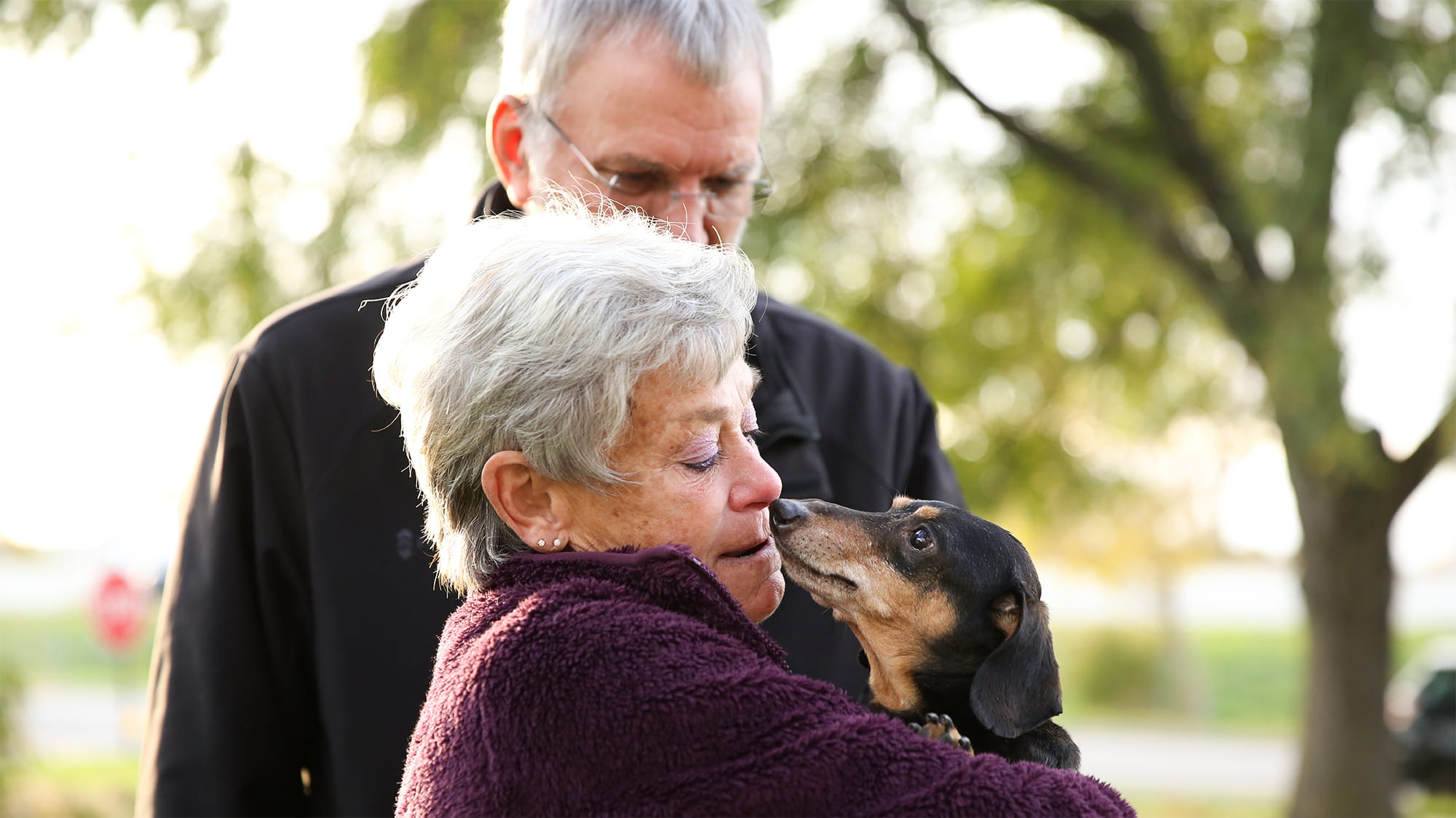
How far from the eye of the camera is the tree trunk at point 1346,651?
911cm

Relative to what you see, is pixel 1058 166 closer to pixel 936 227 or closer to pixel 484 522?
pixel 936 227

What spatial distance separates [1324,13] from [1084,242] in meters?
2.25

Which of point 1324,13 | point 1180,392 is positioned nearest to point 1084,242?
point 1180,392

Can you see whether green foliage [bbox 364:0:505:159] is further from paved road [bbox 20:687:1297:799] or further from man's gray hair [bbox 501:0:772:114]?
paved road [bbox 20:687:1297:799]

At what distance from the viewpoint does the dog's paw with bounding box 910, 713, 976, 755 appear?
2205 millimetres

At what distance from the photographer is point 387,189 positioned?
24.2 ft

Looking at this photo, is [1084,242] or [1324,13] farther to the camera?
[1084,242]

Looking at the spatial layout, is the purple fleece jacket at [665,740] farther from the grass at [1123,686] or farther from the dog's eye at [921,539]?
the grass at [1123,686]

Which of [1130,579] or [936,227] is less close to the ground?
[936,227]

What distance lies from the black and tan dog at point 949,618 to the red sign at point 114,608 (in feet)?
37.9

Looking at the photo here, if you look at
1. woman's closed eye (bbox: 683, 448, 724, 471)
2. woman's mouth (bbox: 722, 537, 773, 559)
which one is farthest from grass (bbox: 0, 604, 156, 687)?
woman's closed eye (bbox: 683, 448, 724, 471)

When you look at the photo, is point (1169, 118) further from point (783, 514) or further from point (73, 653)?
point (73, 653)

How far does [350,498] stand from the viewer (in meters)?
2.29

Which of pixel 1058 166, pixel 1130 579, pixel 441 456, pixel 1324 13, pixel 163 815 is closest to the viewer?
pixel 441 456
